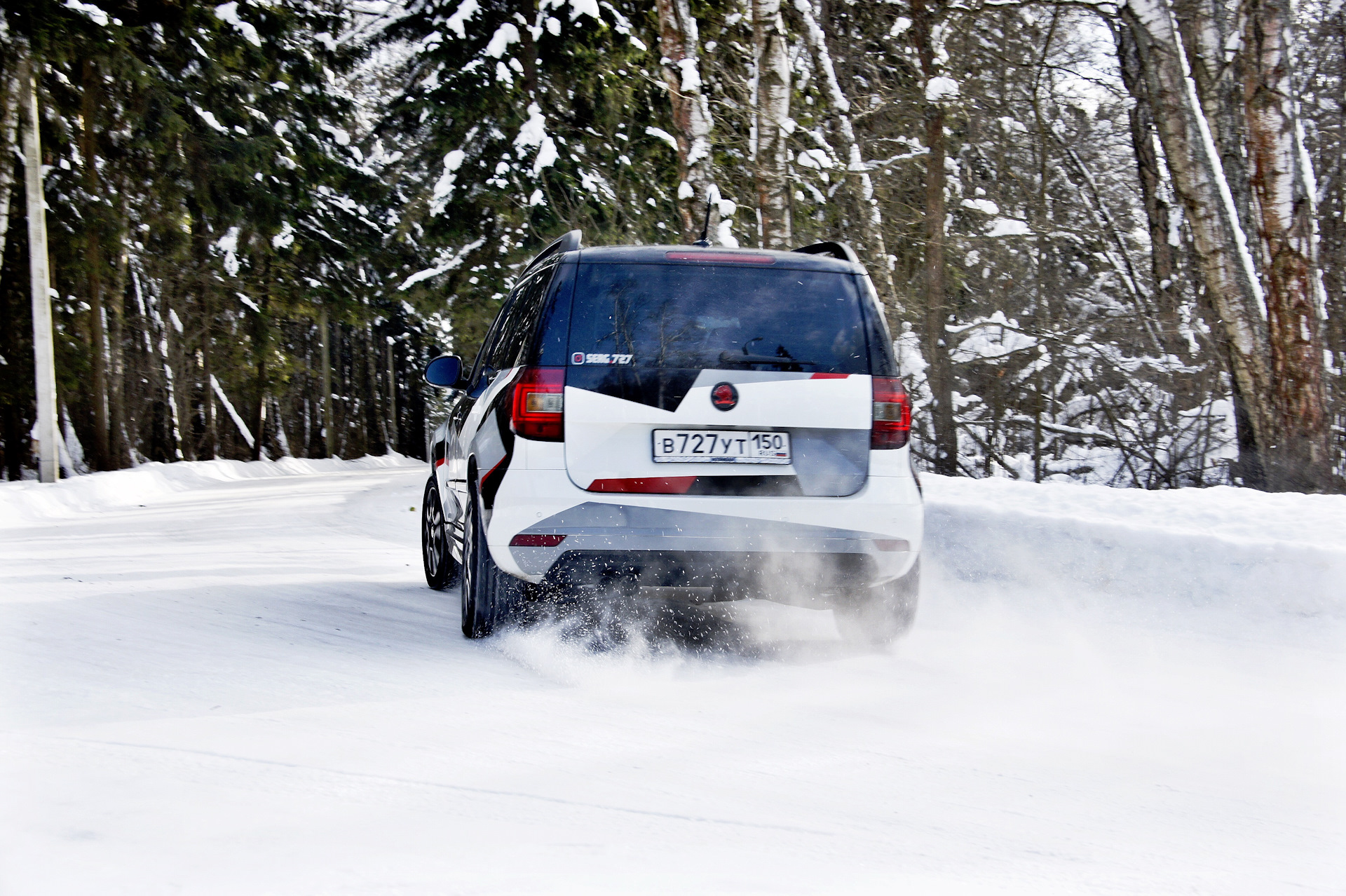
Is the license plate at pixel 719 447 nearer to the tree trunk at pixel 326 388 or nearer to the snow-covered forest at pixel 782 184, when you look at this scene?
the snow-covered forest at pixel 782 184

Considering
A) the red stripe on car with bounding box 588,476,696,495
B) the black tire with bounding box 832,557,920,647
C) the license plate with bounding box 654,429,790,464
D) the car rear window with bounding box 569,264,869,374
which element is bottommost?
the black tire with bounding box 832,557,920,647

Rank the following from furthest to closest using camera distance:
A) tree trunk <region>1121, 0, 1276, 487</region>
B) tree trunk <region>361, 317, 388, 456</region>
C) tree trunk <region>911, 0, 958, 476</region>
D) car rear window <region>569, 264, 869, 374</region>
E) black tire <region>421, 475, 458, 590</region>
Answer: tree trunk <region>361, 317, 388, 456</region>
tree trunk <region>911, 0, 958, 476</region>
tree trunk <region>1121, 0, 1276, 487</region>
black tire <region>421, 475, 458, 590</region>
car rear window <region>569, 264, 869, 374</region>

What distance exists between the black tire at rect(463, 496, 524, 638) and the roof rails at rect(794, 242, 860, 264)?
1.91 metres

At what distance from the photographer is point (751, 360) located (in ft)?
15.4

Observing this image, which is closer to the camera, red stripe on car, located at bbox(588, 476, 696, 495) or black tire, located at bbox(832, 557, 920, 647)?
red stripe on car, located at bbox(588, 476, 696, 495)

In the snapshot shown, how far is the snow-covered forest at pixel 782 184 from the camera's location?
939 cm

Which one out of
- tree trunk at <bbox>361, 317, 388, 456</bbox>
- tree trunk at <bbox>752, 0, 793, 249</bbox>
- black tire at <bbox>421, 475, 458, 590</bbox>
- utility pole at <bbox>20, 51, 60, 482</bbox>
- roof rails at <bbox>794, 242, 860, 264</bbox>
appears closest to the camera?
roof rails at <bbox>794, 242, 860, 264</bbox>

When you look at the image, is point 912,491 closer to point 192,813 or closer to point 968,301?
point 192,813

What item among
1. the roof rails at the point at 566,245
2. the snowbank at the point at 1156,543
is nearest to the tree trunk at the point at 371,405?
the snowbank at the point at 1156,543

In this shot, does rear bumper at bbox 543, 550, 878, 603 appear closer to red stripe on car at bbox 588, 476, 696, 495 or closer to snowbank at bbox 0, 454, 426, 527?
red stripe on car at bbox 588, 476, 696, 495

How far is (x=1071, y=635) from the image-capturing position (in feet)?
18.8

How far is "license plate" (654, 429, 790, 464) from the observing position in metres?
4.59

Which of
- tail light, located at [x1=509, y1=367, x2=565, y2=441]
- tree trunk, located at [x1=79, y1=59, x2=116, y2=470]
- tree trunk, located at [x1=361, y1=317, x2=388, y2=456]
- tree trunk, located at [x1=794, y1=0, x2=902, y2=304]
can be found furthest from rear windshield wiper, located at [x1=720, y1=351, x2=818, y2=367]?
tree trunk, located at [x1=361, y1=317, x2=388, y2=456]

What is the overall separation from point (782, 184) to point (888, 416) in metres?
8.32
